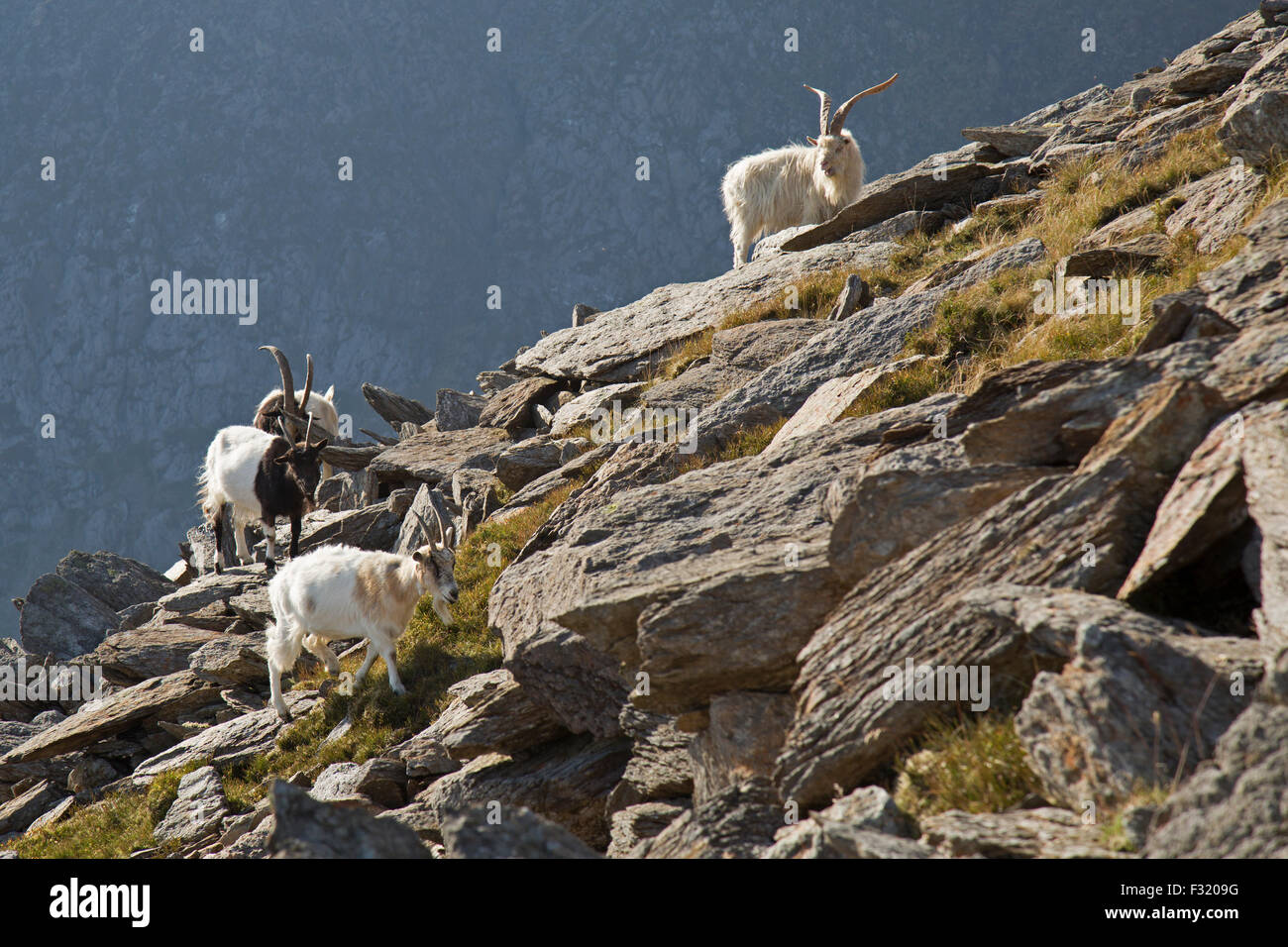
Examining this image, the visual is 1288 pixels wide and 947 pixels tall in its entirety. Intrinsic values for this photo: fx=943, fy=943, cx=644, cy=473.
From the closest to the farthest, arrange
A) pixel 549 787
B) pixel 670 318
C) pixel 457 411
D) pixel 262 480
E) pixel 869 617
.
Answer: pixel 869 617 → pixel 549 787 → pixel 262 480 → pixel 670 318 → pixel 457 411

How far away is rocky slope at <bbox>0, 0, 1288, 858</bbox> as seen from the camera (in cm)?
393

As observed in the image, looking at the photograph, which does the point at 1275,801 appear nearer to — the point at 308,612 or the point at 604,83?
the point at 308,612

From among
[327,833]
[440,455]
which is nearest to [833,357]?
[327,833]

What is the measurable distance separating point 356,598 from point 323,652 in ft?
5.05

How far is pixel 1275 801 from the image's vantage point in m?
3.15

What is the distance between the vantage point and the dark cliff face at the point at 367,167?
137625 millimetres

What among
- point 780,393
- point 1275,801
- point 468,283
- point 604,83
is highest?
point 604,83

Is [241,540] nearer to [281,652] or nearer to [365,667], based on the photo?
[281,652]

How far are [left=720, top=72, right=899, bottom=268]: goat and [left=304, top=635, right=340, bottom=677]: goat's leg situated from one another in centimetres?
1108

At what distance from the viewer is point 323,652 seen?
470 inches

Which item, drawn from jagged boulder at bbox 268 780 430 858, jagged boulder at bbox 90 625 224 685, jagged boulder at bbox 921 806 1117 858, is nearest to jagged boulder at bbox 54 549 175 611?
Answer: jagged boulder at bbox 90 625 224 685

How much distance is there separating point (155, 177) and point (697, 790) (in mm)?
172984

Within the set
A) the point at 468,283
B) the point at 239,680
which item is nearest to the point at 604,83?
the point at 468,283

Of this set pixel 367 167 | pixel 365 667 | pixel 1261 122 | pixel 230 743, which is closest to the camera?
pixel 1261 122
